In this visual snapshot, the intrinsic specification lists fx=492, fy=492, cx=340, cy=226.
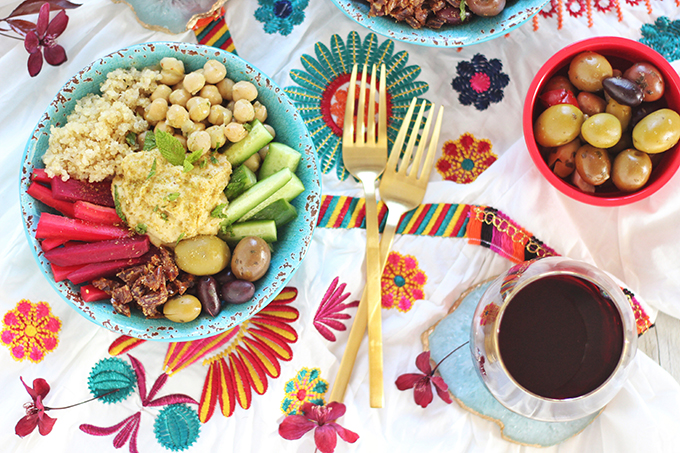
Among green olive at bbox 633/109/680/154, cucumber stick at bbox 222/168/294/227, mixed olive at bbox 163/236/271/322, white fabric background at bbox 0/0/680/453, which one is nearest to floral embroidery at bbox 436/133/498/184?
→ white fabric background at bbox 0/0/680/453

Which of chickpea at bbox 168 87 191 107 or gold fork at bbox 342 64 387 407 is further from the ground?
chickpea at bbox 168 87 191 107

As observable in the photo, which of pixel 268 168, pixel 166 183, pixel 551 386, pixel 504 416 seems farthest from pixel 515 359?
pixel 166 183

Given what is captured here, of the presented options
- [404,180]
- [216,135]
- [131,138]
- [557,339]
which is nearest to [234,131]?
[216,135]

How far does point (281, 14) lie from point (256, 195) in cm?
60

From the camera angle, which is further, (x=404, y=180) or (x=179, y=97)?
(x=404, y=180)

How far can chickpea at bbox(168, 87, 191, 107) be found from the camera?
4.15ft

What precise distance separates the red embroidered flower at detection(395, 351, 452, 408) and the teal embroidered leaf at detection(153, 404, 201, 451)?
59 cm

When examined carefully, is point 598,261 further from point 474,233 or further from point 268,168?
point 268,168

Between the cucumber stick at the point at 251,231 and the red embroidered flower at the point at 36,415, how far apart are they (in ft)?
2.18

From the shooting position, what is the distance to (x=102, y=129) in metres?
1.20

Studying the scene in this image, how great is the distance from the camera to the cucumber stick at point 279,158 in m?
1.30

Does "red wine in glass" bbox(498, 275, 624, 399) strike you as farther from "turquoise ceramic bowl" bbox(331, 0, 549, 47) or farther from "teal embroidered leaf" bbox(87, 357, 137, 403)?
"teal embroidered leaf" bbox(87, 357, 137, 403)

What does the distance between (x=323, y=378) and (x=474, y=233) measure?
2.00 feet

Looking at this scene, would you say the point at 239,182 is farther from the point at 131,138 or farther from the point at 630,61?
the point at 630,61
